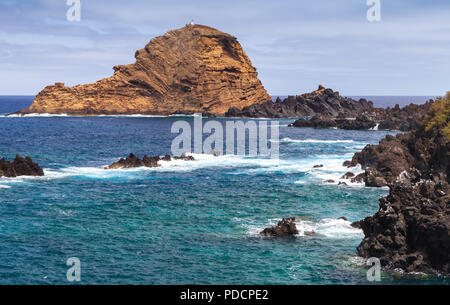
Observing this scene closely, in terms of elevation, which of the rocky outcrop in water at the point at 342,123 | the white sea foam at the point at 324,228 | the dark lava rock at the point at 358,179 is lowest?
the white sea foam at the point at 324,228

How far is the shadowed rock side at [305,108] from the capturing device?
182625 mm

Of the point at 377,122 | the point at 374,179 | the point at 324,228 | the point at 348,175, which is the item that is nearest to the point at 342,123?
the point at 377,122

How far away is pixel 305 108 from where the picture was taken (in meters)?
194

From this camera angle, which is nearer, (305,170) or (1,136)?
(305,170)

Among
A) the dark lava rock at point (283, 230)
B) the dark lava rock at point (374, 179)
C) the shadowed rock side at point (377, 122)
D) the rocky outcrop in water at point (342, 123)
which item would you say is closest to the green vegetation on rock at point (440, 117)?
the dark lava rock at point (374, 179)

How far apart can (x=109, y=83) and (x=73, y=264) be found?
16410 centimetres

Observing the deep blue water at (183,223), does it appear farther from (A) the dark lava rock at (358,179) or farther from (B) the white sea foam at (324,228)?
(A) the dark lava rock at (358,179)

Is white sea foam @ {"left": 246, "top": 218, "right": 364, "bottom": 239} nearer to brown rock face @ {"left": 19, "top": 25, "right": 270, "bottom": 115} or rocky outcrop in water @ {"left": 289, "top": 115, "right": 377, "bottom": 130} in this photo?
rocky outcrop in water @ {"left": 289, "top": 115, "right": 377, "bottom": 130}

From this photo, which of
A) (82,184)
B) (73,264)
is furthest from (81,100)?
(73,264)

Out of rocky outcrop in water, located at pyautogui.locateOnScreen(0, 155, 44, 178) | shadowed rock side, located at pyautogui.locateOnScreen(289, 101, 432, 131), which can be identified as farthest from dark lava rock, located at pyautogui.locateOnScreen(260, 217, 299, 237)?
shadowed rock side, located at pyautogui.locateOnScreen(289, 101, 432, 131)

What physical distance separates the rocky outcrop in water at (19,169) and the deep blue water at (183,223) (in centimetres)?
228
